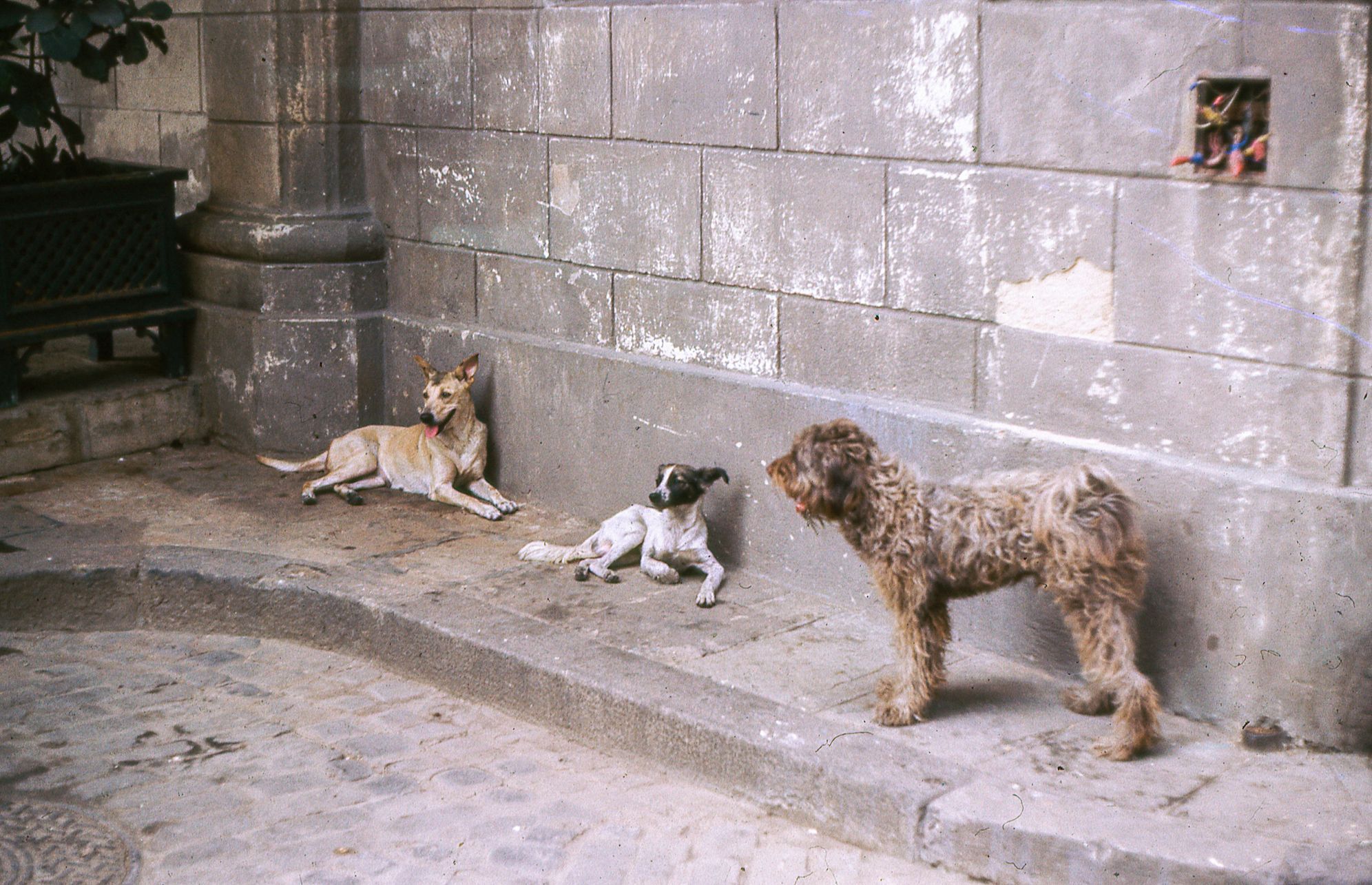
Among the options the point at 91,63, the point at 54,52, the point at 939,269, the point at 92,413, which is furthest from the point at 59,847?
the point at 91,63

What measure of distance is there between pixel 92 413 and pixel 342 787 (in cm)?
409

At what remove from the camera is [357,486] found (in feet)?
26.1

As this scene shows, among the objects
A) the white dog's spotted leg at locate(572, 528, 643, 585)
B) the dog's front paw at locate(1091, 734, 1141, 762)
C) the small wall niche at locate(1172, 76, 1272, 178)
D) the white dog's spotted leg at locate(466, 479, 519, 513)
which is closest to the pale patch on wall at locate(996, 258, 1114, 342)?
the small wall niche at locate(1172, 76, 1272, 178)

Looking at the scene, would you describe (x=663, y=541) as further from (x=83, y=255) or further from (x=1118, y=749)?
(x=83, y=255)

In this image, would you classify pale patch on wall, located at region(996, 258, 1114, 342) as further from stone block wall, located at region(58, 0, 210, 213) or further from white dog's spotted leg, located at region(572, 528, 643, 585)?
stone block wall, located at region(58, 0, 210, 213)

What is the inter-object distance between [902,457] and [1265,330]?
155 cm

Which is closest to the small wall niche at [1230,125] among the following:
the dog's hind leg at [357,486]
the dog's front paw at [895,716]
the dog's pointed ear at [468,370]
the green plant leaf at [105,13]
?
the dog's front paw at [895,716]

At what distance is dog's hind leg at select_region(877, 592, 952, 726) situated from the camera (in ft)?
16.7

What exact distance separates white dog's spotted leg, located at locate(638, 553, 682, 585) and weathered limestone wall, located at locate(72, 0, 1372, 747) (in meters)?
0.31

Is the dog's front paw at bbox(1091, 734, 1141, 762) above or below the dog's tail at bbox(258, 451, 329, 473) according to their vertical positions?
below

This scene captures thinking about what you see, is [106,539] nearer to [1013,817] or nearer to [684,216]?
[684,216]

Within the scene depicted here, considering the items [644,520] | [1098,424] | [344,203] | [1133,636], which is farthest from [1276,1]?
[344,203]

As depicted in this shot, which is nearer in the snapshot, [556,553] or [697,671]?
[697,671]

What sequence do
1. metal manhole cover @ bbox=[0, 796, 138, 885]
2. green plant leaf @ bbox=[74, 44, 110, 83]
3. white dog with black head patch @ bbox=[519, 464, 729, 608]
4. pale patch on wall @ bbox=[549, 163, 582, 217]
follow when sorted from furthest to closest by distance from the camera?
green plant leaf @ bbox=[74, 44, 110, 83] → pale patch on wall @ bbox=[549, 163, 582, 217] → white dog with black head patch @ bbox=[519, 464, 729, 608] → metal manhole cover @ bbox=[0, 796, 138, 885]
